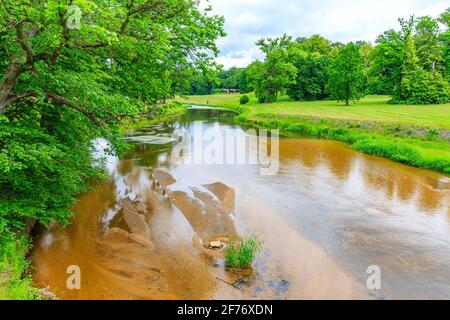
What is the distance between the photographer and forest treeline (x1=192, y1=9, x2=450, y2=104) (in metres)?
44.9

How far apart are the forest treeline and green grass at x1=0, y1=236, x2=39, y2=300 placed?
2974 centimetres

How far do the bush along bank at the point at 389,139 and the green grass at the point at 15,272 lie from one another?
65.9 feet

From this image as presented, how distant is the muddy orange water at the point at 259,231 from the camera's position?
8.99 meters

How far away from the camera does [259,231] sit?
12.5 metres

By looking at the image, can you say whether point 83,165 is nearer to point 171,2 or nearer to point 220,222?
point 220,222

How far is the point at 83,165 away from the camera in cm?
1247

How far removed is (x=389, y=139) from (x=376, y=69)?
29964 mm

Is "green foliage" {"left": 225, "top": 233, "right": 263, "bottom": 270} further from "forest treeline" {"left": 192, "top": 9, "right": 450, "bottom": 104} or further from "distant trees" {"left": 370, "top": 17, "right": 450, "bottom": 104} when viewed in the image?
"distant trees" {"left": 370, "top": 17, "right": 450, "bottom": 104}

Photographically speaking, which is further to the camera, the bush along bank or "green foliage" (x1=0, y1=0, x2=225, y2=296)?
the bush along bank
